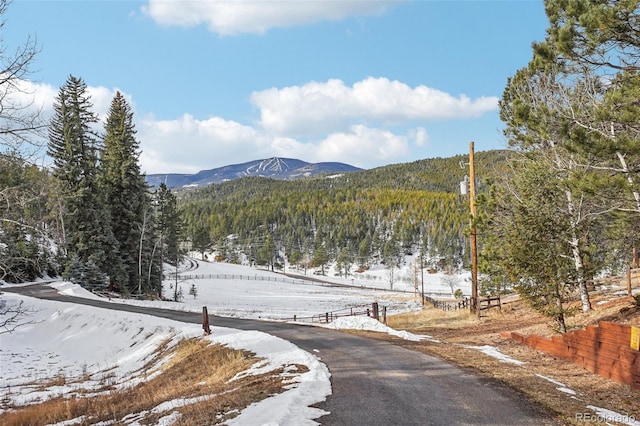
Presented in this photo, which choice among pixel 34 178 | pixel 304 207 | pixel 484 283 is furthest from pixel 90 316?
pixel 304 207

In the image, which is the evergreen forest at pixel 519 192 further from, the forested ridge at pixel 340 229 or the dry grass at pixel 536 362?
the forested ridge at pixel 340 229

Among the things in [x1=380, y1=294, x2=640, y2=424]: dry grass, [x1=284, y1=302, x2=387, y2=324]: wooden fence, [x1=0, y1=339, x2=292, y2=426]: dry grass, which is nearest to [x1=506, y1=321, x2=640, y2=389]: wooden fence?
[x1=380, y1=294, x2=640, y2=424]: dry grass

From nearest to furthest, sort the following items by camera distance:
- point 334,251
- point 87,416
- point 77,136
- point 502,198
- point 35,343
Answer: point 87,416
point 502,198
point 35,343
point 77,136
point 334,251

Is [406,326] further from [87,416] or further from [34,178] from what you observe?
[34,178]

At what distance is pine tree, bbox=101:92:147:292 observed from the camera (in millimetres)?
40219

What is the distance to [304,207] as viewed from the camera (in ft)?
627

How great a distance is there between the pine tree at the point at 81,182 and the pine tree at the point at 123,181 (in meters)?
2.28

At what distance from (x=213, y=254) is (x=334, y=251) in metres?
44.1

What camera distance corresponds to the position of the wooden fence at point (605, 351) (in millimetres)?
8680

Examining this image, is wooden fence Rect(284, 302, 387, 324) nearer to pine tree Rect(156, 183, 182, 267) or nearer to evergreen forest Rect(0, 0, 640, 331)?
evergreen forest Rect(0, 0, 640, 331)

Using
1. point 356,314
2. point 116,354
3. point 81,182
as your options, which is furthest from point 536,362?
point 81,182

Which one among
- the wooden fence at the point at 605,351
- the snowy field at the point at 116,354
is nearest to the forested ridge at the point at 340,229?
the snowy field at the point at 116,354

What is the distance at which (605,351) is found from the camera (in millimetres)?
9602

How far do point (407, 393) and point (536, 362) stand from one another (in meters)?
5.23
